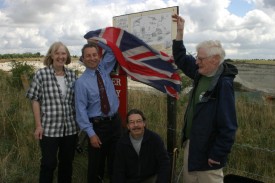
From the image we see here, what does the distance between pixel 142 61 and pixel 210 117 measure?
1551 millimetres

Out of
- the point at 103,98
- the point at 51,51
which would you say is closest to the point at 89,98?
the point at 103,98

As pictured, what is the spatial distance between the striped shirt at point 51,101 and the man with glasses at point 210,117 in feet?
4.39

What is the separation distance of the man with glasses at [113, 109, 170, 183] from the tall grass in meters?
0.93

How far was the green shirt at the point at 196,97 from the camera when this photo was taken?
10.2ft

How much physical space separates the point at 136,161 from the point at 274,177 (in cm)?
198

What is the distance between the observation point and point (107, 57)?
4.24 metres

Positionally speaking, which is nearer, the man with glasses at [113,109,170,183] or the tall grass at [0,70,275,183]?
the man with glasses at [113,109,170,183]

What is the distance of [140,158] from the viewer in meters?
3.74

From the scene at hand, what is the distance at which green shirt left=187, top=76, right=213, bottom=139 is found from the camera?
3111 millimetres

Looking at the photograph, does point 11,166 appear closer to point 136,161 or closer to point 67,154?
point 67,154

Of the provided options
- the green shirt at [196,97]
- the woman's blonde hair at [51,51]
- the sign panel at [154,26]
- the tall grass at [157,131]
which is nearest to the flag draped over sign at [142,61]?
the sign panel at [154,26]

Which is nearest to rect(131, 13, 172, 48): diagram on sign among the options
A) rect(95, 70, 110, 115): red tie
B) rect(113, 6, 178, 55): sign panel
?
rect(113, 6, 178, 55): sign panel

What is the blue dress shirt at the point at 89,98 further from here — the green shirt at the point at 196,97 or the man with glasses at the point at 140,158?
the green shirt at the point at 196,97

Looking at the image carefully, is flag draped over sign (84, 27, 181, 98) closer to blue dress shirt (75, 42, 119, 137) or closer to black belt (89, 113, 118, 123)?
blue dress shirt (75, 42, 119, 137)
